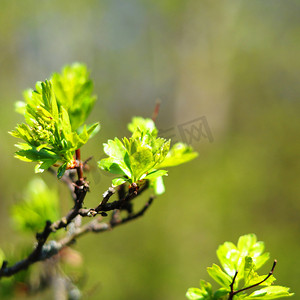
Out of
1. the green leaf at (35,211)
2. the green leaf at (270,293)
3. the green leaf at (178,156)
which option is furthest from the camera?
the green leaf at (35,211)

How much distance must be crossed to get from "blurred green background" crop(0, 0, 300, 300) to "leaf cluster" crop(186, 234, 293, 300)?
3.43m

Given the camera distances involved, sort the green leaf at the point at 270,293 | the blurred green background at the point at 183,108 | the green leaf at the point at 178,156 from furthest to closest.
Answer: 1. the blurred green background at the point at 183,108
2. the green leaf at the point at 178,156
3. the green leaf at the point at 270,293

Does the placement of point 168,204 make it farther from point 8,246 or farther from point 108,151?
point 108,151

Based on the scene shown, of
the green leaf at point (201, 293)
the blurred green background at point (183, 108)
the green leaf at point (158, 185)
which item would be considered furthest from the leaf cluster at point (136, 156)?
the blurred green background at point (183, 108)

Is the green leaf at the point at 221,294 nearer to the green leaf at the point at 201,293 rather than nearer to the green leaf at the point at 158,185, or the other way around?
the green leaf at the point at 201,293

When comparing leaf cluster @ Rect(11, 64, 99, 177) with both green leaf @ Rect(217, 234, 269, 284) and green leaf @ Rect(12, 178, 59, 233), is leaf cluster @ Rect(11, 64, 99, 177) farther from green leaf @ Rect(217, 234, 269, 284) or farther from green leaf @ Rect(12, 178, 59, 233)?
green leaf @ Rect(12, 178, 59, 233)

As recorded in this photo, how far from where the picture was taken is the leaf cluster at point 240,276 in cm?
66

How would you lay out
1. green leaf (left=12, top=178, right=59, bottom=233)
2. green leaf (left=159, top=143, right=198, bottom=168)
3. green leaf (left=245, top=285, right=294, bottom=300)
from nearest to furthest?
green leaf (left=245, top=285, right=294, bottom=300) → green leaf (left=159, top=143, right=198, bottom=168) → green leaf (left=12, top=178, right=59, bottom=233)

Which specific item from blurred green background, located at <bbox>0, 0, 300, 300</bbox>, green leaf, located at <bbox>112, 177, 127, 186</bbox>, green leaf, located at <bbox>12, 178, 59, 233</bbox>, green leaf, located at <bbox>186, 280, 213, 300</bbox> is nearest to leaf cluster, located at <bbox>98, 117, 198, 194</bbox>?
green leaf, located at <bbox>112, 177, 127, 186</bbox>

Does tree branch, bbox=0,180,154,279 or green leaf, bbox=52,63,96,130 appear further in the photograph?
green leaf, bbox=52,63,96,130

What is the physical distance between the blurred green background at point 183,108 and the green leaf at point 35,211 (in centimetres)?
278

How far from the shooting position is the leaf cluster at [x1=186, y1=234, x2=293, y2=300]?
656 mm

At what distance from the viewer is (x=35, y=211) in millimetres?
1301

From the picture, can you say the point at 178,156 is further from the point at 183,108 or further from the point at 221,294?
the point at 183,108
